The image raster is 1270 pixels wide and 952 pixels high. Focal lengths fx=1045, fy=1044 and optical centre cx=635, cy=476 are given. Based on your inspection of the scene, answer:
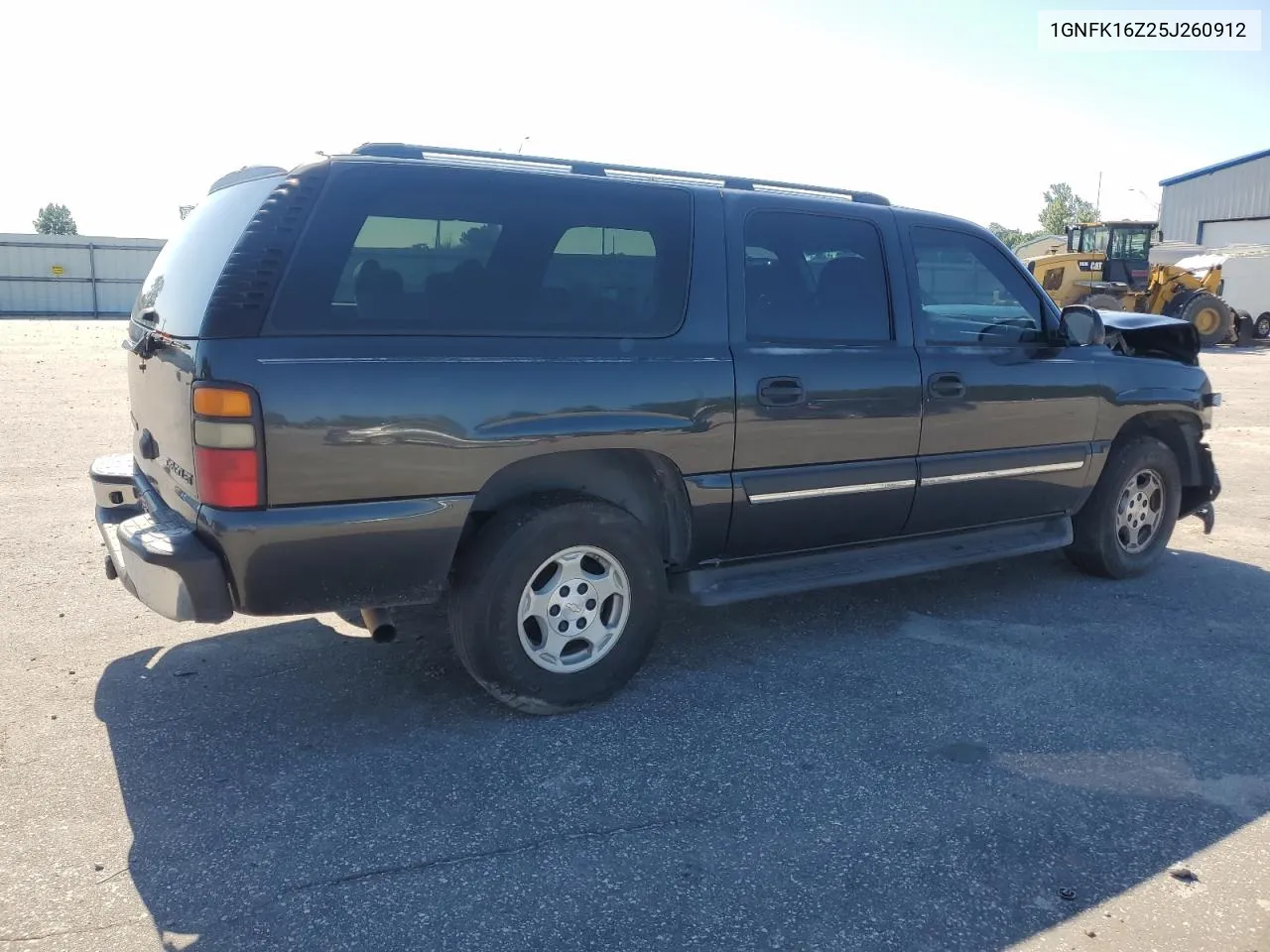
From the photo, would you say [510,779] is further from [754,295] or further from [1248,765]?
[1248,765]

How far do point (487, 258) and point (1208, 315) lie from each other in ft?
78.5

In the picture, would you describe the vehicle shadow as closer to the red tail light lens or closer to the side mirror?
the red tail light lens

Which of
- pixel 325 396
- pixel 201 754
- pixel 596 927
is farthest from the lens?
pixel 201 754

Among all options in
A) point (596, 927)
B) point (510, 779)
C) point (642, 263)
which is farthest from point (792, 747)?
point (642, 263)

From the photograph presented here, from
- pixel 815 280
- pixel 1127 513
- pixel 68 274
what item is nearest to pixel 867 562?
pixel 815 280

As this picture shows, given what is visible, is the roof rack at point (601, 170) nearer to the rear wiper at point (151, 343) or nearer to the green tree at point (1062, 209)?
the rear wiper at point (151, 343)

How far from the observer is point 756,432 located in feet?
13.7

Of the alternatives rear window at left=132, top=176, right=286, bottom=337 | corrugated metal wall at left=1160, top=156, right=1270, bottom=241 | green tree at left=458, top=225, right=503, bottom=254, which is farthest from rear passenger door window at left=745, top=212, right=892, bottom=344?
corrugated metal wall at left=1160, top=156, right=1270, bottom=241

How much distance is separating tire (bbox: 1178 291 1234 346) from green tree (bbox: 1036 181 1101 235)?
65750 millimetres

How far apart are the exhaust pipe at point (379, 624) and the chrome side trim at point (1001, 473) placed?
2453 millimetres

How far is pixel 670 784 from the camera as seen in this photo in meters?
3.42

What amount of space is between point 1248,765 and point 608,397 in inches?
102

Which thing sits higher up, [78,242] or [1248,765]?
[78,242]

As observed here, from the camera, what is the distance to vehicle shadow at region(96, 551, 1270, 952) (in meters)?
2.75
